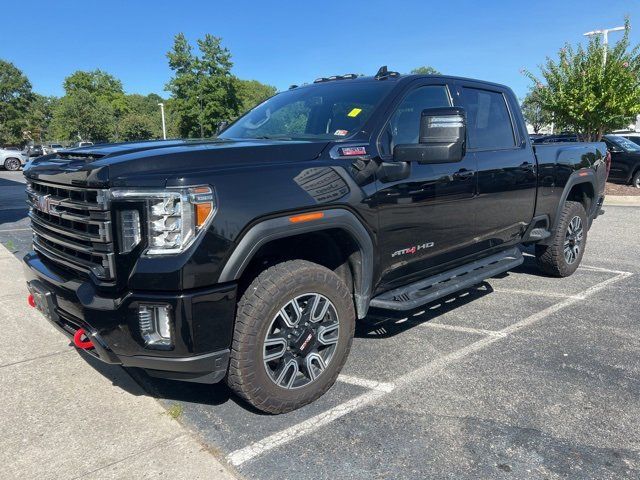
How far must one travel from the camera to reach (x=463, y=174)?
3916mm

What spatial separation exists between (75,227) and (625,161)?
16275 mm

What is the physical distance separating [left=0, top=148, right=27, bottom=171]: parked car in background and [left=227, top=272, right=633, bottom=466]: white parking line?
29019mm

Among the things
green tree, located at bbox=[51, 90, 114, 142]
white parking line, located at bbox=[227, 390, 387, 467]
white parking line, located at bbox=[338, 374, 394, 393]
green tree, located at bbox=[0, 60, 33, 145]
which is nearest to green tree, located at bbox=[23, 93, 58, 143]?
green tree, located at bbox=[0, 60, 33, 145]

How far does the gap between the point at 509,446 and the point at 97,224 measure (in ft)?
7.88

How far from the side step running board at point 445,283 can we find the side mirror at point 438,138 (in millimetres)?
948

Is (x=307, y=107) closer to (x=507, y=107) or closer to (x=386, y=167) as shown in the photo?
(x=386, y=167)

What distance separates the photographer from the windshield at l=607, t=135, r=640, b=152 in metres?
15.1

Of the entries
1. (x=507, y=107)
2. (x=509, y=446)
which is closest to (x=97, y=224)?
(x=509, y=446)

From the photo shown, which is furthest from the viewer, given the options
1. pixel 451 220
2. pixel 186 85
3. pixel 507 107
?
pixel 186 85

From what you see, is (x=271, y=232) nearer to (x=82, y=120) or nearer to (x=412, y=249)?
(x=412, y=249)

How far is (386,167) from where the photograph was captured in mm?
3277

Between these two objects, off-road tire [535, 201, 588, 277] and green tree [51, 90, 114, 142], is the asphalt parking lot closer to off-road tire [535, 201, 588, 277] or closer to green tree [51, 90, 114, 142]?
off-road tire [535, 201, 588, 277]

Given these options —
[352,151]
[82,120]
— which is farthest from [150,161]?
[82,120]

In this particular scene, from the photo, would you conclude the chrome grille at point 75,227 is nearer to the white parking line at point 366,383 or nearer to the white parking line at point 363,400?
the white parking line at point 363,400
